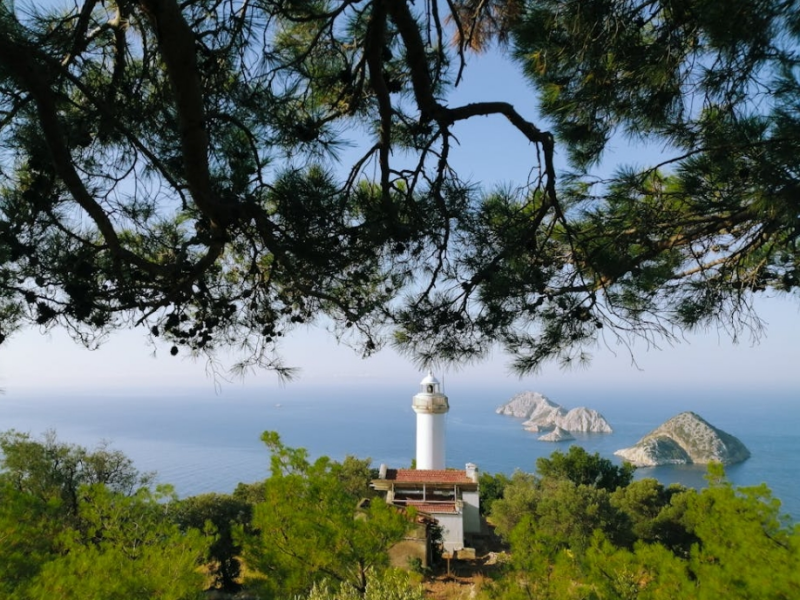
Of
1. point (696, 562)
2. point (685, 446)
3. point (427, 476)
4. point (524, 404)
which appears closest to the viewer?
point (696, 562)

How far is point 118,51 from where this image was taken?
5.66 ft

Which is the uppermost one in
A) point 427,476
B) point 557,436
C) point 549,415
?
point 549,415

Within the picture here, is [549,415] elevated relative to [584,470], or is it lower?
elevated

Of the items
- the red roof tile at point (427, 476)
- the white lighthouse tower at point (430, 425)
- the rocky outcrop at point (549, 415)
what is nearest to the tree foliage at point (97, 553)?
the red roof tile at point (427, 476)

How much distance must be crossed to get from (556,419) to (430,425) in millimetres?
38467

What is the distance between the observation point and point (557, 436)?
47969mm

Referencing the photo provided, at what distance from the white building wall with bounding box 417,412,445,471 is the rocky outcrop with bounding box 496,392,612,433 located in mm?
36023

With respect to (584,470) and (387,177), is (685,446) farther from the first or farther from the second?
(387,177)

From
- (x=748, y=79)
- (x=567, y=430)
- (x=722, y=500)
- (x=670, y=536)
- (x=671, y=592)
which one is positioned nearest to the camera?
(x=748, y=79)

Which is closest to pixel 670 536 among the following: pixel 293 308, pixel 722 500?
pixel 722 500

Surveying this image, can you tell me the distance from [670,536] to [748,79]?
12734 millimetres

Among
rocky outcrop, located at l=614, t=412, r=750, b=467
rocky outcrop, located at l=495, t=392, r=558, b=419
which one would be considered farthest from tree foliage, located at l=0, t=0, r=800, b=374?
rocky outcrop, located at l=495, t=392, r=558, b=419

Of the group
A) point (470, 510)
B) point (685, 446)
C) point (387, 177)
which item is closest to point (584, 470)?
point (470, 510)

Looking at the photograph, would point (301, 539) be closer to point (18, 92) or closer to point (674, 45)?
point (18, 92)
